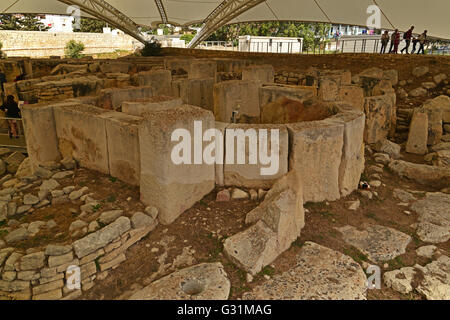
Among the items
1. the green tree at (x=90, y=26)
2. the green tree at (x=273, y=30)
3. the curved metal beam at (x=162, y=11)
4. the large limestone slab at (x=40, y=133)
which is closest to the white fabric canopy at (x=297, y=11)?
the curved metal beam at (x=162, y=11)

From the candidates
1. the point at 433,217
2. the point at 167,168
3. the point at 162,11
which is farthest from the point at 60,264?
the point at 162,11

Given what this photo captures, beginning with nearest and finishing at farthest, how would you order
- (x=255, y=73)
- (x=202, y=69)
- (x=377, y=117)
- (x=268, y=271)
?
(x=268, y=271) → (x=377, y=117) → (x=255, y=73) → (x=202, y=69)

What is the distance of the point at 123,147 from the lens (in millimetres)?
4805

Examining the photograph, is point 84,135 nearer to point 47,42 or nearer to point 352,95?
point 352,95

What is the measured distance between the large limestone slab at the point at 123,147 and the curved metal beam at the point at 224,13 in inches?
752

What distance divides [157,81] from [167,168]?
5324 millimetres

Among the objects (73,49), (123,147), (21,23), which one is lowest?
(123,147)

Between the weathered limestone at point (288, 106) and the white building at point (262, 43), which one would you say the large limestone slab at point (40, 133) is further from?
the white building at point (262, 43)

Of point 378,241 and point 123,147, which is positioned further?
point 123,147

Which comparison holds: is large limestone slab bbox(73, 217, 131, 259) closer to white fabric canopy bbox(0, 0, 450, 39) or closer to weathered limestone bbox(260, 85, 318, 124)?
weathered limestone bbox(260, 85, 318, 124)

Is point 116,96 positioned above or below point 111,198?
above

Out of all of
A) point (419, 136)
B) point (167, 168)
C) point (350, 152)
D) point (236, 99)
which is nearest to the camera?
point (167, 168)

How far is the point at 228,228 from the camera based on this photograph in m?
4.11

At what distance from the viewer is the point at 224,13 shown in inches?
1016
